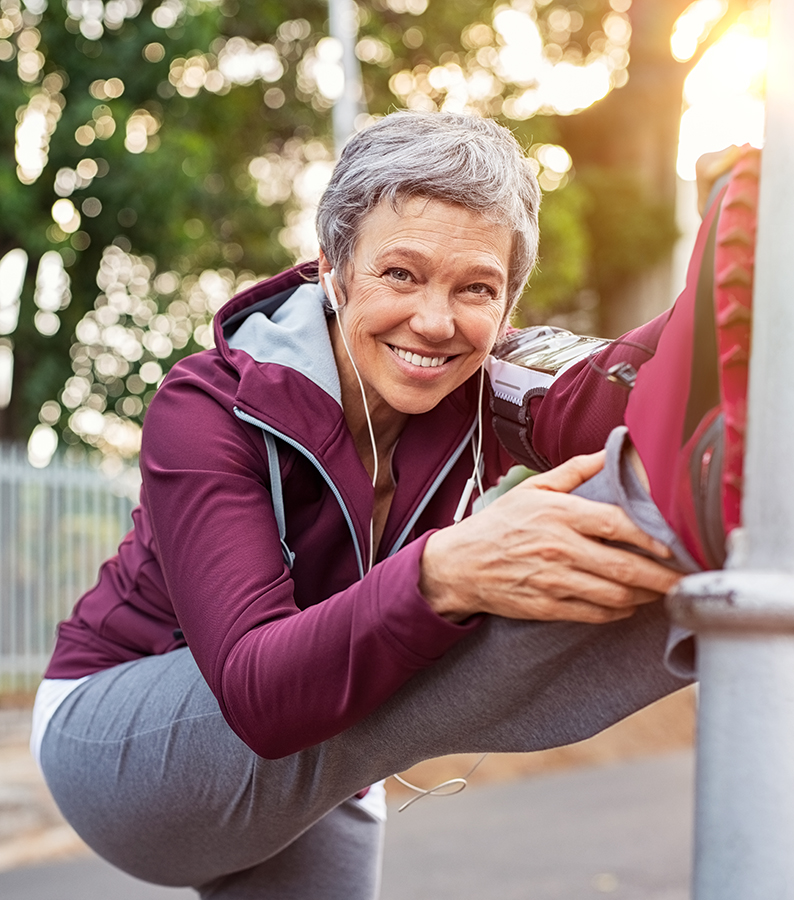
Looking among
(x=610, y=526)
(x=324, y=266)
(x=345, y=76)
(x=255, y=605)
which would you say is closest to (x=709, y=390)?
(x=610, y=526)

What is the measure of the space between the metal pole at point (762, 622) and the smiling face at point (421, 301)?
2.44 ft

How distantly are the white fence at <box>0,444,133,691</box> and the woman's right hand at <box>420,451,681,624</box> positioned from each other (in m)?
6.63

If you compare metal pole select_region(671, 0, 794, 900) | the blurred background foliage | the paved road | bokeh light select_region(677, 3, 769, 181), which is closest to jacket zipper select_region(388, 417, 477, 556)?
bokeh light select_region(677, 3, 769, 181)

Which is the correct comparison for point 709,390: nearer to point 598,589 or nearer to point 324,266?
point 598,589

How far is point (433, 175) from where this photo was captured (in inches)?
56.5

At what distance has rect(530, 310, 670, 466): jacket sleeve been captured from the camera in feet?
4.60

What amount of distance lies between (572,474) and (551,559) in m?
0.08

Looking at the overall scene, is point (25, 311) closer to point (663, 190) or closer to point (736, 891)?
point (663, 190)

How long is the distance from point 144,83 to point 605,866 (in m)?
6.75

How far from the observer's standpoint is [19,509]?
7.27 m

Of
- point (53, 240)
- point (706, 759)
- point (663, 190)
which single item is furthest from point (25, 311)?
point (706, 759)

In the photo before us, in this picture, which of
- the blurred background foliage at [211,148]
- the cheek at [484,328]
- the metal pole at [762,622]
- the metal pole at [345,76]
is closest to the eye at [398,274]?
the cheek at [484,328]

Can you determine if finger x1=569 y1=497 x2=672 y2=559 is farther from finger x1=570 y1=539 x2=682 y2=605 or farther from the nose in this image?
the nose

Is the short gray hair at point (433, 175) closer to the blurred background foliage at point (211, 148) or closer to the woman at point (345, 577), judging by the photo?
the woman at point (345, 577)
